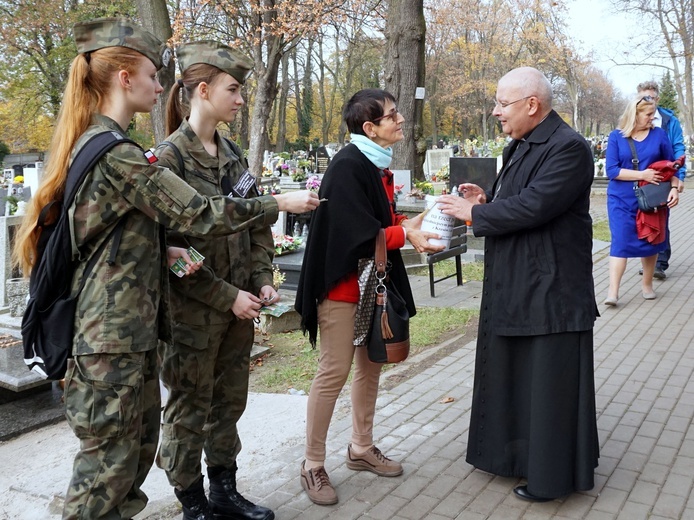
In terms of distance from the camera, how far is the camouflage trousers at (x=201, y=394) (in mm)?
2971

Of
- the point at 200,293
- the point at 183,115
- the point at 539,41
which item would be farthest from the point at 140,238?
the point at 539,41

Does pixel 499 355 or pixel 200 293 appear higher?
pixel 200 293

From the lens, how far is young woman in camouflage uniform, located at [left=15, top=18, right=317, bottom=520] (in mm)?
2406

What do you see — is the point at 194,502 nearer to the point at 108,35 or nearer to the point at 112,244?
the point at 112,244

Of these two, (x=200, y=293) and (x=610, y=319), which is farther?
(x=610, y=319)

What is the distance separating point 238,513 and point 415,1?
1199 centimetres

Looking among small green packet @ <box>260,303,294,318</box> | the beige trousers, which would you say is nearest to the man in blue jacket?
small green packet @ <box>260,303,294,318</box>

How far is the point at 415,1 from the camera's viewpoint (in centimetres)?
1345

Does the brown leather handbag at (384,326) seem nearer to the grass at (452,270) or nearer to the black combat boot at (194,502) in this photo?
the black combat boot at (194,502)

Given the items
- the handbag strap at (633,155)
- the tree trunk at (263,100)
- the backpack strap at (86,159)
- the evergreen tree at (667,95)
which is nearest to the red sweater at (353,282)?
the backpack strap at (86,159)

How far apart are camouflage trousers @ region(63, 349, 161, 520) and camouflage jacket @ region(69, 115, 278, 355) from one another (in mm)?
67

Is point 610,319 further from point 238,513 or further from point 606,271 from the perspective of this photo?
point 238,513

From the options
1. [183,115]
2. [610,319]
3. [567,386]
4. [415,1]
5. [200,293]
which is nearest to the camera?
[200,293]

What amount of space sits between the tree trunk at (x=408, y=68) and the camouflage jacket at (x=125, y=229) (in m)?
11.6
